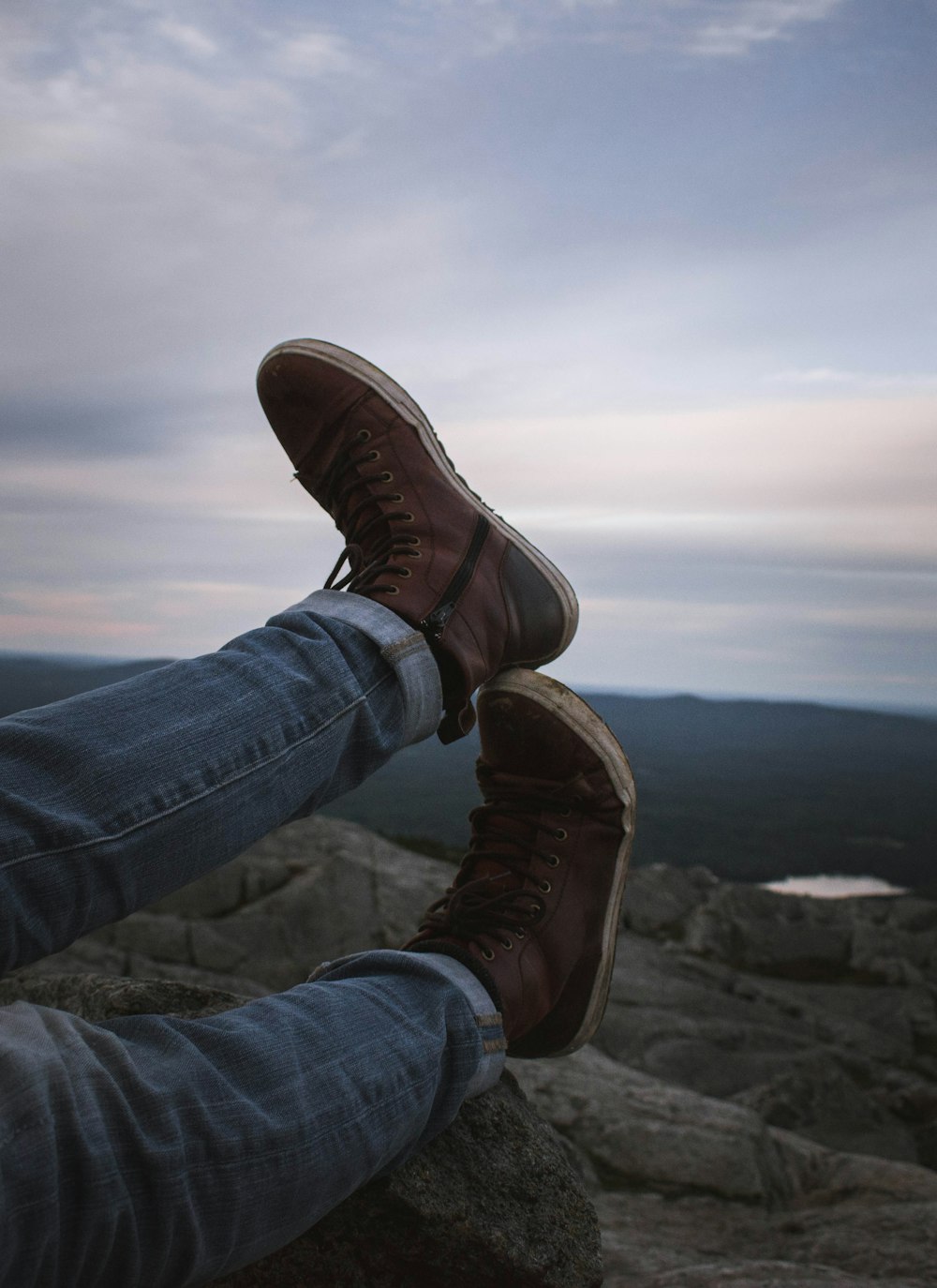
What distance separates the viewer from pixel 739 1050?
665cm

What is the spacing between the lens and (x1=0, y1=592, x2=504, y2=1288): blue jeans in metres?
1.26

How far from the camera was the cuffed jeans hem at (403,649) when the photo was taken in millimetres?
2096

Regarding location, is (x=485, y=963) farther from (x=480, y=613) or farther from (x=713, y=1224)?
(x=713, y=1224)

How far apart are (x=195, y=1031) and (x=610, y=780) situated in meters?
1.35

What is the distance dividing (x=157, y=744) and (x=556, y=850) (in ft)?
4.21

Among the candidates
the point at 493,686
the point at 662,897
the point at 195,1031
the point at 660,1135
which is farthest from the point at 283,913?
the point at 195,1031

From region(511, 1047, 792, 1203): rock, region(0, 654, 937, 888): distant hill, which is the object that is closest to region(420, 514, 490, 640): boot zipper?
region(511, 1047, 792, 1203): rock

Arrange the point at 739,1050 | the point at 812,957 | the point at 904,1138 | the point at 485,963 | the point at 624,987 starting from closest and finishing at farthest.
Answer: the point at 485,963, the point at 904,1138, the point at 739,1050, the point at 624,987, the point at 812,957

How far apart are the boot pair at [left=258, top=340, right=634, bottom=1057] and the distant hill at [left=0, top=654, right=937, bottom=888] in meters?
6.29

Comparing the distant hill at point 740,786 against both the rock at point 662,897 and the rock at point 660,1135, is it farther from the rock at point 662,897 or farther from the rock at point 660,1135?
the rock at point 660,1135

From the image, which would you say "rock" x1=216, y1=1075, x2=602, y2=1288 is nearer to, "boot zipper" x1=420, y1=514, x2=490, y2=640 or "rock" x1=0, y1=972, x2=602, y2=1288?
"rock" x1=0, y1=972, x2=602, y2=1288

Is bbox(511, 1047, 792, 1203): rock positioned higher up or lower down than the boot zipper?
lower down

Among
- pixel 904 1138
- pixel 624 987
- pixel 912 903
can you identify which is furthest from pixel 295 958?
pixel 912 903

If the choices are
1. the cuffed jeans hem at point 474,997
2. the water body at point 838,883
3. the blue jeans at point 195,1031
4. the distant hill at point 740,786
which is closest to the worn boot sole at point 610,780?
the cuffed jeans hem at point 474,997
